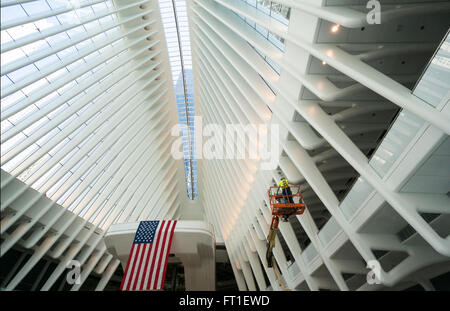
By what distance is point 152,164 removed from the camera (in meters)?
19.3

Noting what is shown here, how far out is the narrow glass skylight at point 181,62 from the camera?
13.8m

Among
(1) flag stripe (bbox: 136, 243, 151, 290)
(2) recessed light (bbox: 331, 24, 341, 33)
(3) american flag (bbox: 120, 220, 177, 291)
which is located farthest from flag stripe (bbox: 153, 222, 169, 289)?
(2) recessed light (bbox: 331, 24, 341, 33)

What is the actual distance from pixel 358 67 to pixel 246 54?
5158 millimetres

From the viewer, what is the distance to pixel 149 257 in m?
9.38

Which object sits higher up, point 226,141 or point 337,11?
point 226,141

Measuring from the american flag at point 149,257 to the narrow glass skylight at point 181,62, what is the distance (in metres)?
11.3

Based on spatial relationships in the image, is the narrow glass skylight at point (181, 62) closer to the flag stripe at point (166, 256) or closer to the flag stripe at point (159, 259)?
the flag stripe at point (166, 256)

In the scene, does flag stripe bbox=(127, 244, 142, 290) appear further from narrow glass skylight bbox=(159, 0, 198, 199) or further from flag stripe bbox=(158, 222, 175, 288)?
narrow glass skylight bbox=(159, 0, 198, 199)

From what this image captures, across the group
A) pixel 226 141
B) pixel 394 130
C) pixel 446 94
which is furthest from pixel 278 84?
pixel 226 141

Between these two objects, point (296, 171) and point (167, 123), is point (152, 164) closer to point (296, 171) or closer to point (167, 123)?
point (167, 123)

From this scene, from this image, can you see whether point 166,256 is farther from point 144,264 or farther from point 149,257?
point 144,264

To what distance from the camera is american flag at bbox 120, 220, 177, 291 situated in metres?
8.73

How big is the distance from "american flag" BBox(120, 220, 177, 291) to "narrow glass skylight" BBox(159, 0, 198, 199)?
37.0ft

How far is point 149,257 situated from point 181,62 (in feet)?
42.1
